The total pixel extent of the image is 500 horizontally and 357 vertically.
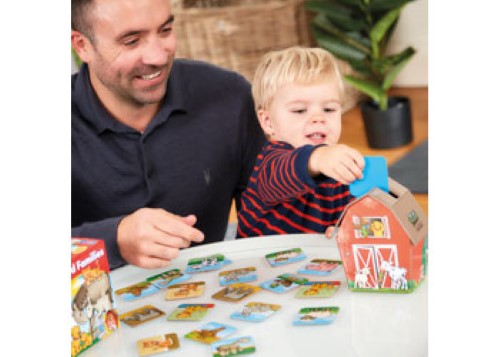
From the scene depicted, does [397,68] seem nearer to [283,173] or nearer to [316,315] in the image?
[283,173]

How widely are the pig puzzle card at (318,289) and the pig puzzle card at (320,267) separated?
22 millimetres

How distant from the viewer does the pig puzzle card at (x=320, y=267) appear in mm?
597

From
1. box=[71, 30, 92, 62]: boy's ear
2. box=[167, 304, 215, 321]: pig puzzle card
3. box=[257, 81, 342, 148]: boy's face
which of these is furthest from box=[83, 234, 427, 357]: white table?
box=[71, 30, 92, 62]: boy's ear

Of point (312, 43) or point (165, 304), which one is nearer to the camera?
point (165, 304)

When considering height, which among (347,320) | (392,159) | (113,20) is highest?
(113,20)

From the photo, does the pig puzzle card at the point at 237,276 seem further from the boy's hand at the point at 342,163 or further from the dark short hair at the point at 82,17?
the dark short hair at the point at 82,17
